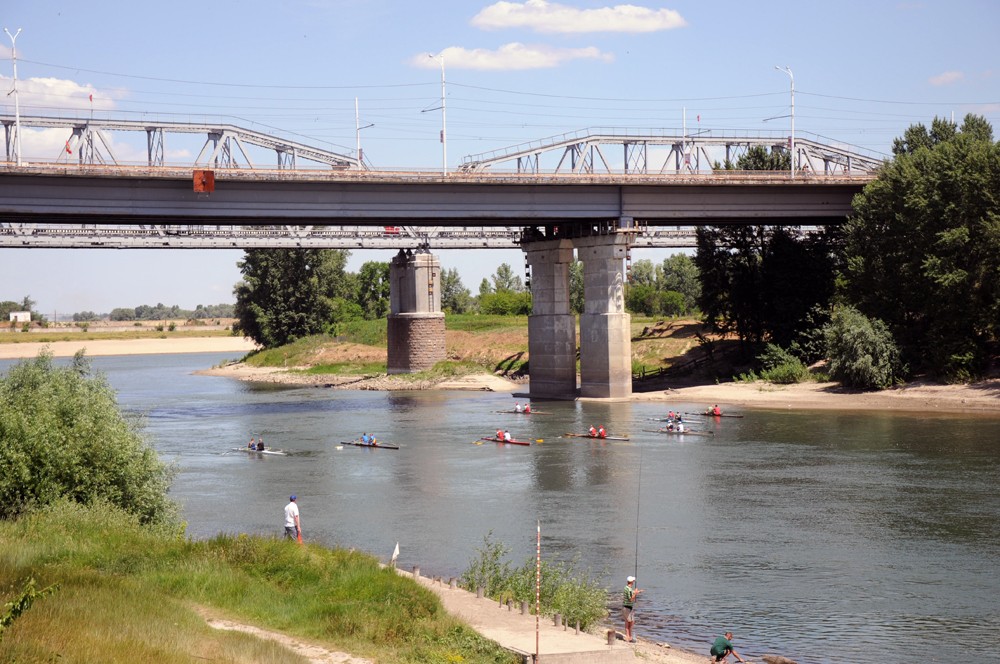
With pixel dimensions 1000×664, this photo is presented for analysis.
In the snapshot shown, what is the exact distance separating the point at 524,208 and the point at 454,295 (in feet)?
374

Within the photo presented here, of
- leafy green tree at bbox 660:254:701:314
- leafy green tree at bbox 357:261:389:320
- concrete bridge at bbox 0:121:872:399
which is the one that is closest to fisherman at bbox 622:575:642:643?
concrete bridge at bbox 0:121:872:399

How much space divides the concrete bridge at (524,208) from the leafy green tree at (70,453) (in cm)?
3305

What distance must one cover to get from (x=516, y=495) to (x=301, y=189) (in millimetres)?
33997

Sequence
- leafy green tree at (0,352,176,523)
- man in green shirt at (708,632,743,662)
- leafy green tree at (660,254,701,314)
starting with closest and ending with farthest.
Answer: man in green shirt at (708,632,743,662) → leafy green tree at (0,352,176,523) → leafy green tree at (660,254,701,314)

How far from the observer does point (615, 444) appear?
60.0 metres

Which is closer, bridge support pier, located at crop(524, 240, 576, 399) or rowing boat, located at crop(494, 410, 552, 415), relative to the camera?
rowing boat, located at crop(494, 410, 552, 415)

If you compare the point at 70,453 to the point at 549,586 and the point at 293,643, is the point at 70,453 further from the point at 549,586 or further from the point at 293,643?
the point at 549,586

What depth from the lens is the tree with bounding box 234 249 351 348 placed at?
5428 inches

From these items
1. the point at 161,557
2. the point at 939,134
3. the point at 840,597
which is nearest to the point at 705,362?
the point at 939,134

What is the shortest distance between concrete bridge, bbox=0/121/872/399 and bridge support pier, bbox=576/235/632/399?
100mm

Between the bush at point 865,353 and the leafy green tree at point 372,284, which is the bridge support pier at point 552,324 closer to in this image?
the bush at point 865,353

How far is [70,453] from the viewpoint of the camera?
32.0m

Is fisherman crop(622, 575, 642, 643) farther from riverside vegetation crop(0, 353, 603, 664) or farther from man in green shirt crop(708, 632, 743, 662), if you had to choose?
man in green shirt crop(708, 632, 743, 662)

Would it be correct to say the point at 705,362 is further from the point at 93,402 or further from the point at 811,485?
the point at 93,402
